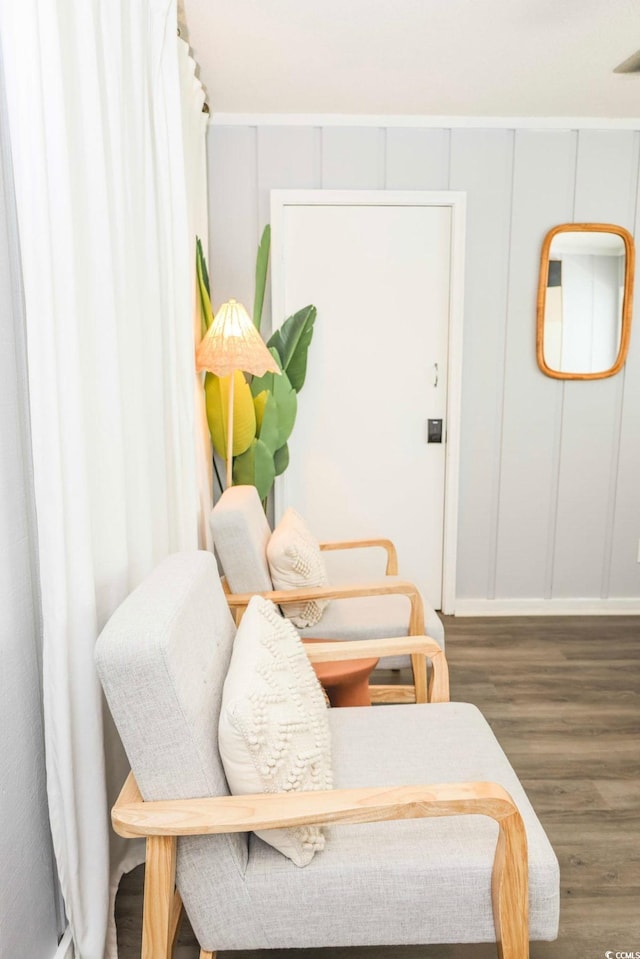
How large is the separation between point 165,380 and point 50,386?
0.75 meters

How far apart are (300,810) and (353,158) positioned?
2.93 m

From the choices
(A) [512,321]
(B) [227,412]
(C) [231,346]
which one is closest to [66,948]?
(C) [231,346]

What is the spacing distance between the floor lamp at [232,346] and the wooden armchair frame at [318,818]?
1.60 metres

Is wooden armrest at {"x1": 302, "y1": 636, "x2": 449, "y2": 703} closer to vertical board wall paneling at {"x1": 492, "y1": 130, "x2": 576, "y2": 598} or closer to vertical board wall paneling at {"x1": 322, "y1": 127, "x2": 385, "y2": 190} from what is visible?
vertical board wall paneling at {"x1": 492, "y1": 130, "x2": 576, "y2": 598}

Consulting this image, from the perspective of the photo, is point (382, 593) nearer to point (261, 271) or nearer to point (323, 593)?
point (323, 593)

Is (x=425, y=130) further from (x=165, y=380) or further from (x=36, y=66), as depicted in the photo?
(x=36, y=66)

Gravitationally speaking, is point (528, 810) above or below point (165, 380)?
below

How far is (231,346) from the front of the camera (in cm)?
241

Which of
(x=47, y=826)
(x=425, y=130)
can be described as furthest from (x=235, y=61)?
(x=47, y=826)

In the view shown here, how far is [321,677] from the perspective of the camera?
192cm

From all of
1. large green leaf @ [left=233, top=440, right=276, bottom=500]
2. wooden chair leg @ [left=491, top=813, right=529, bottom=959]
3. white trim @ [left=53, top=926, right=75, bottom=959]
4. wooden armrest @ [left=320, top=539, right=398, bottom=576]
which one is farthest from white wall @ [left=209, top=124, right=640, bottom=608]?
white trim @ [left=53, top=926, right=75, bottom=959]

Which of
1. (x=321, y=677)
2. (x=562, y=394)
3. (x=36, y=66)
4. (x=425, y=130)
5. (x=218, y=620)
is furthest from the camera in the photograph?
(x=562, y=394)

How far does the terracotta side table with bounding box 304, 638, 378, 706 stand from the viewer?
1.94 metres

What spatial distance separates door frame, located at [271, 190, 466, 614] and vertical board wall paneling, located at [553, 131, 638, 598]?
584 millimetres
